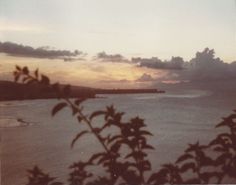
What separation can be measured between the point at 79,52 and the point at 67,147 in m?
0.32

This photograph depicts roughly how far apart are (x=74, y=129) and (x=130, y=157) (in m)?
0.20

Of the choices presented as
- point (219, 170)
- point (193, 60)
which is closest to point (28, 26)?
point (193, 60)

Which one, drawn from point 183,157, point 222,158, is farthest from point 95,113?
point 222,158

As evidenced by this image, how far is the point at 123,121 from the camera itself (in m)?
1.22

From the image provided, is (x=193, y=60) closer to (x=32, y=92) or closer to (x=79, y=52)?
(x=79, y=52)

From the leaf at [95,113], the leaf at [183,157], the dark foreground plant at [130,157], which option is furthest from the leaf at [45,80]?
the leaf at [183,157]

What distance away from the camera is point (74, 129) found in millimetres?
1266

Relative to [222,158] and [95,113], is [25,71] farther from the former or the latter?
[222,158]

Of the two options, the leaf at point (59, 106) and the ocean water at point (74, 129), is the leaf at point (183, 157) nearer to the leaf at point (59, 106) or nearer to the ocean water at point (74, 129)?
the ocean water at point (74, 129)

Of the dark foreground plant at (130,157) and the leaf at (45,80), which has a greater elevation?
the leaf at (45,80)

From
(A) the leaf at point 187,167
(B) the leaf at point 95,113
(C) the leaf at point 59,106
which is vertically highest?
(C) the leaf at point 59,106

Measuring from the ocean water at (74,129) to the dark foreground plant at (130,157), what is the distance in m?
0.03

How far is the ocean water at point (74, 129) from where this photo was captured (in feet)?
4.14

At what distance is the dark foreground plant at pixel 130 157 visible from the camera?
3.95 ft
